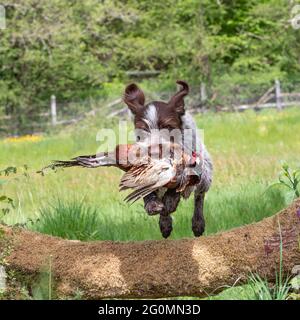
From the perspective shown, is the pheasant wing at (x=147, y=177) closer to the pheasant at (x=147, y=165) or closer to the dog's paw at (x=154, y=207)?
the pheasant at (x=147, y=165)

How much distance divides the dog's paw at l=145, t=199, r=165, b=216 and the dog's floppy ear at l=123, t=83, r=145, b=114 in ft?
3.61

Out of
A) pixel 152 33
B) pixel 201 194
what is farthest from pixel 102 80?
pixel 201 194

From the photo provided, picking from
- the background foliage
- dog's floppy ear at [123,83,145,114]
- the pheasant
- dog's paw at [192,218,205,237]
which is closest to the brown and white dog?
dog's floppy ear at [123,83,145,114]

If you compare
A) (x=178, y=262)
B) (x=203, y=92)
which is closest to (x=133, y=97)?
(x=178, y=262)

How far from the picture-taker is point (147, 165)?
17.0 ft

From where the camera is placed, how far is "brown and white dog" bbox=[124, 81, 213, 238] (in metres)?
5.62

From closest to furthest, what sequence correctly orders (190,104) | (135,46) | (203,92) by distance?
(190,104) → (203,92) → (135,46)

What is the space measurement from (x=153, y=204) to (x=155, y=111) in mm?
960

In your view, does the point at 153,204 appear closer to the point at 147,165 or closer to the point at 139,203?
the point at 147,165

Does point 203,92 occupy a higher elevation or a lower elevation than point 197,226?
higher

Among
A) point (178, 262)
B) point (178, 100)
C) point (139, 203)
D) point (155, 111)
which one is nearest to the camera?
point (178, 262)

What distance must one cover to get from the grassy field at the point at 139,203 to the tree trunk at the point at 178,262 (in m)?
1.30

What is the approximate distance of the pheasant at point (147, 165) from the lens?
16.6ft

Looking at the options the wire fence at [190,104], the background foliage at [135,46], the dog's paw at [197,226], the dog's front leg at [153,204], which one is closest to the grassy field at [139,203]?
the dog's paw at [197,226]
